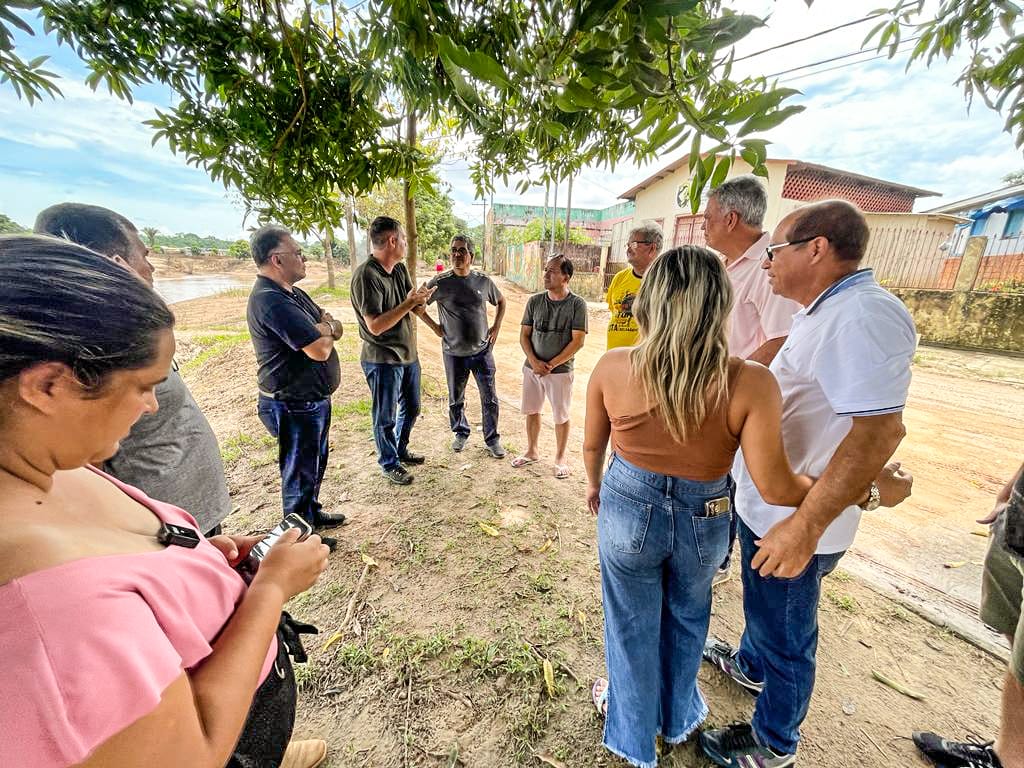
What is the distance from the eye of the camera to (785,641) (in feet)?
5.18

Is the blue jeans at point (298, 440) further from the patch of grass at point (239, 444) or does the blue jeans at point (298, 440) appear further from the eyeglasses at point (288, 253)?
the patch of grass at point (239, 444)

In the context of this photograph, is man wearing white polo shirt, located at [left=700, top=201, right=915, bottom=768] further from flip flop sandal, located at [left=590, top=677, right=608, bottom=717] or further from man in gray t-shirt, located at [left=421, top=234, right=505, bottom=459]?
man in gray t-shirt, located at [left=421, top=234, right=505, bottom=459]

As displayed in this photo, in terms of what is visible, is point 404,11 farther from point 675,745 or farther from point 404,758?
point 675,745

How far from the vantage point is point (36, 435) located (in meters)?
0.70

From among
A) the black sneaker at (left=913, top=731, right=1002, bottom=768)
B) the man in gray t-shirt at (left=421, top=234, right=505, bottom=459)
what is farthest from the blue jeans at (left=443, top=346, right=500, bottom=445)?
the black sneaker at (left=913, top=731, right=1002, bottom=768)

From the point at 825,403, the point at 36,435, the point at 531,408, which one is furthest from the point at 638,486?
the point at 531,408

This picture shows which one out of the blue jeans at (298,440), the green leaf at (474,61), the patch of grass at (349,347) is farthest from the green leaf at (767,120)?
the patch of grass at (349,347)

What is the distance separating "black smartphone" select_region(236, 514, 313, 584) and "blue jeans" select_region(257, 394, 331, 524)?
172 centimetres

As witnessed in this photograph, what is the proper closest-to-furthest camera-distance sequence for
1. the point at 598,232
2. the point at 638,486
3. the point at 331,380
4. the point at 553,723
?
1. the point at 638,486
2. the point at 553,723
3. the point at 331,380
4. the point at 598,232

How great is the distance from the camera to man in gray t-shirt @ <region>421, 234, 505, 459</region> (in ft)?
14.0

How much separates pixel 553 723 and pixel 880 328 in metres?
2.11

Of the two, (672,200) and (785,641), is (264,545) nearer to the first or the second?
(785,641)

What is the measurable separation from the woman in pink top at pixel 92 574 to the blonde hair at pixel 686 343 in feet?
4.04

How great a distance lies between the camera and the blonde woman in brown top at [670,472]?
4.48 ft
